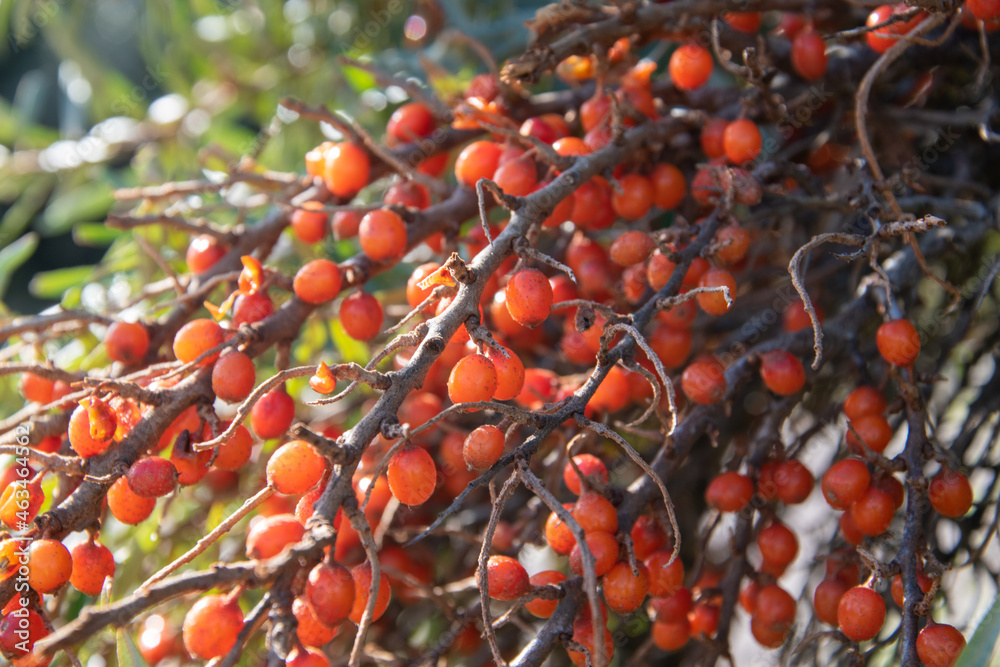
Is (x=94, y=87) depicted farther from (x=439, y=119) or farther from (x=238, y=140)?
(x=439, y=119)

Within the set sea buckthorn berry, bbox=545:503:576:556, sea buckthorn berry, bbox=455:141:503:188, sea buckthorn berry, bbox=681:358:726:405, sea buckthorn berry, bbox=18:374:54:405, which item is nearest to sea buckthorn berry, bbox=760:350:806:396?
sea buckthorn berry, bbox=681:358:726:405

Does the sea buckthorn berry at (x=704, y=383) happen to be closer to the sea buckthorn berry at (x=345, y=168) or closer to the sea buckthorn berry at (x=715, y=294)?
the sea buckthorn berry at (x=715, y=294)

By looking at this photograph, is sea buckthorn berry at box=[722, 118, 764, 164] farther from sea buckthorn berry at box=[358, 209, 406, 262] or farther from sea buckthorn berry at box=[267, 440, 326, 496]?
sea buckthorn berry at box=[267, 440, 326, 496]

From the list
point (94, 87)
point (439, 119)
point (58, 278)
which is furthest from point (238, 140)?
point (439, 119)

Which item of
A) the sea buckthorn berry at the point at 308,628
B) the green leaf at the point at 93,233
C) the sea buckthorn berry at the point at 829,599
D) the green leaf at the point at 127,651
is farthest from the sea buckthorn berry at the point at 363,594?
the green leaf at the point at 93,233

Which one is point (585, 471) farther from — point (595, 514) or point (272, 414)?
point (272, 414)

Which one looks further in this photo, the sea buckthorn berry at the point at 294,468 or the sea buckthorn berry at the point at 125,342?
the sea buckthorn berry at the point at 125,342
